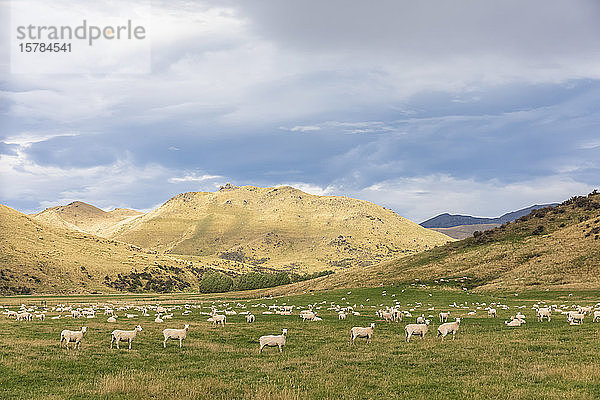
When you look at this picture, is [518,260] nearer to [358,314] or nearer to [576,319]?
[358,314]

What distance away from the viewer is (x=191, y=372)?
18781 millimetres

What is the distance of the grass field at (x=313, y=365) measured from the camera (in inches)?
601

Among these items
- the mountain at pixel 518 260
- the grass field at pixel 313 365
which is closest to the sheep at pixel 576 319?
the grass field at pixel 313 365

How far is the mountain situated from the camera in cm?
7006

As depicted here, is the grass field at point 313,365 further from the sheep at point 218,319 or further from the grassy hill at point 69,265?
the grassy hill at point 69,265

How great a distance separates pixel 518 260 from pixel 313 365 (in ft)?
248

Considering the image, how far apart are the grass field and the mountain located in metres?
42.0

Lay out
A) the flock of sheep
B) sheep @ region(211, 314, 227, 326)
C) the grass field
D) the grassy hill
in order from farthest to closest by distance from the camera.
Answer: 1. the grassy hill
2. sheep @ region(211, 314, 227, 326)
3. the flock of sheep
4. the grass field

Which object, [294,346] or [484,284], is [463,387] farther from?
[484,284]

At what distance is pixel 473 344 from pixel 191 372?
51.4 ft

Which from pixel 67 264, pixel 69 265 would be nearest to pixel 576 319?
pixel 69 265

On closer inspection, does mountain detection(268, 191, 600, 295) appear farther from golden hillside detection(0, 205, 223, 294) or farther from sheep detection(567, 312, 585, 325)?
golden hillside detection(0, 205, 223, 294)

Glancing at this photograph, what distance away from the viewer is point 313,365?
790 inches

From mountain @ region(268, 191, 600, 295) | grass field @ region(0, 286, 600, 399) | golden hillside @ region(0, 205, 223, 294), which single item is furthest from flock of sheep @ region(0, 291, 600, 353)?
golden hillside @ region(0, 205, 223, 294)
